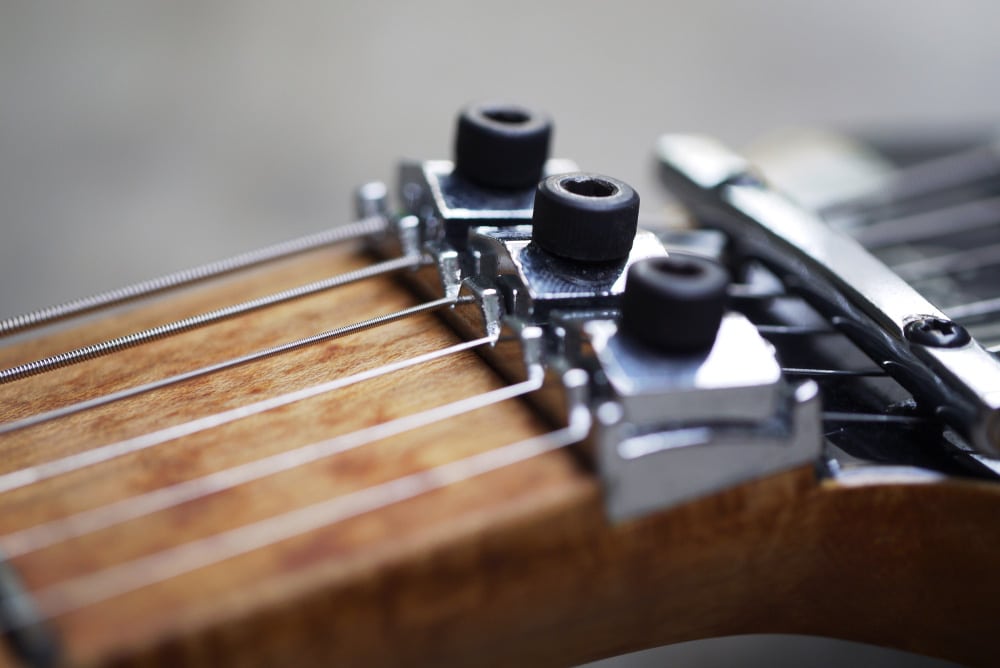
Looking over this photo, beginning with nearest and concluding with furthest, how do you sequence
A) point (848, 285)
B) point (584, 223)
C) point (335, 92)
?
point (584, 223)
point (848, 285)
point (335, 92)

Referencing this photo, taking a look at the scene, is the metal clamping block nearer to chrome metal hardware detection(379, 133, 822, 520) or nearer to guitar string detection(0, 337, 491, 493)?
chrome metal hardware detection(379, 133, 822, 520)

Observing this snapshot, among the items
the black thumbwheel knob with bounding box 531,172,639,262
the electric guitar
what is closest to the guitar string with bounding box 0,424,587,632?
the electric guitar

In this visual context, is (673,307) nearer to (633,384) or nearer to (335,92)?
(633,384)

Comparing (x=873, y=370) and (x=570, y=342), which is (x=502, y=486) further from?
(x=873, y=370)

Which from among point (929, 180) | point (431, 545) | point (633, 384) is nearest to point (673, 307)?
point (633, 384)

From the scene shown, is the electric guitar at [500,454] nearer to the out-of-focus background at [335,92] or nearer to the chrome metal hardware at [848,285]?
the chrome metal hardware at [848,285]

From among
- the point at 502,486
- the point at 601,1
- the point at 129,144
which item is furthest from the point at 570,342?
the point at 601,1
